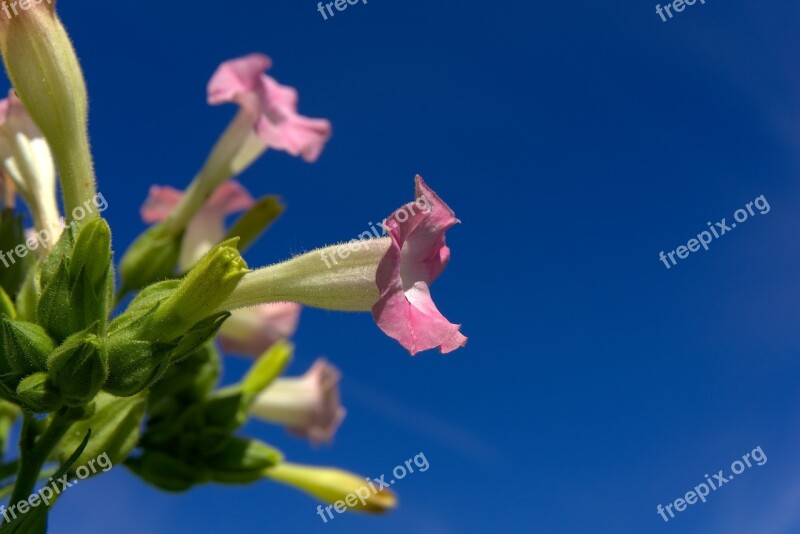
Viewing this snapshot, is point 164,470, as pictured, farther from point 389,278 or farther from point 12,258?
point 389,278

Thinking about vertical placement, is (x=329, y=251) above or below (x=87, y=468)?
above

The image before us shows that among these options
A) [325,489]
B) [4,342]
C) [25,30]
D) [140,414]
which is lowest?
[325,489]

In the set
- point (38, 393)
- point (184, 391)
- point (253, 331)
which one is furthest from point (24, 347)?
point (253, 331)

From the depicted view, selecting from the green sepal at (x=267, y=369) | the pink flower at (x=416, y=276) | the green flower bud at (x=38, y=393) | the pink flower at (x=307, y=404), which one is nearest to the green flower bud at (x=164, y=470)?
the green sepal at (x=267, y=369)

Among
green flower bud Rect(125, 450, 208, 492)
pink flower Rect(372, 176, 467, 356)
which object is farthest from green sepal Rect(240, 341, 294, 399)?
pink flower Rect(372, 176, 467, 356)

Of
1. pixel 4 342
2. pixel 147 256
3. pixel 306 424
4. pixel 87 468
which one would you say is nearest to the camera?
pixel 4 342

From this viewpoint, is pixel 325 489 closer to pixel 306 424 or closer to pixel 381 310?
pixel 306 424

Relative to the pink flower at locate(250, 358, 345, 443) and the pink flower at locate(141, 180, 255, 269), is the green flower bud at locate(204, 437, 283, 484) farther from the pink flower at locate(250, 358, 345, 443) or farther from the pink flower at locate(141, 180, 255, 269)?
the pink flower at locate(250, 358, 345, 443)

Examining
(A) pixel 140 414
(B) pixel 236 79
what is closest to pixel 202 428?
(A) pixel 140 414
